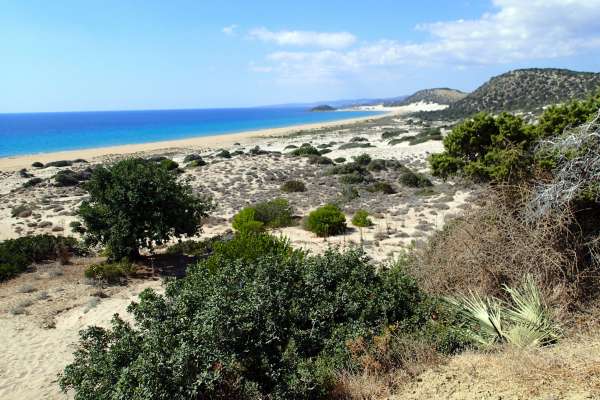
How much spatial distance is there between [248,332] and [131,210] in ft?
29.4

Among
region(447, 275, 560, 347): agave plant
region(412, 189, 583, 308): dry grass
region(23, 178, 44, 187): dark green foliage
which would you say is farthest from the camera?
region(23, 178, 44, 187): dark green foliage

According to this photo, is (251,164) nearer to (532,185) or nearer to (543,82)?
(532,185)

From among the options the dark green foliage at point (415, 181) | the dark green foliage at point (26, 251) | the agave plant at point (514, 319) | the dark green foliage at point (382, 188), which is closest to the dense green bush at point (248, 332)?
the agave plant at point (514, 319)

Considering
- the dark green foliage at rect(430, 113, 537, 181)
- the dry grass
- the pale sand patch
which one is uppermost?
the dark green foliage at rect(430, 113, 537, 181)

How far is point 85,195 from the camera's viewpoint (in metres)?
27.5

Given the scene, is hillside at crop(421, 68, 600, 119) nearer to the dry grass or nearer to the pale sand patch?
the dry grass

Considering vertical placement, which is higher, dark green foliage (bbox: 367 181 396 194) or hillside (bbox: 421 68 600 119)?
hillside (bbox: 421 68 600 119)

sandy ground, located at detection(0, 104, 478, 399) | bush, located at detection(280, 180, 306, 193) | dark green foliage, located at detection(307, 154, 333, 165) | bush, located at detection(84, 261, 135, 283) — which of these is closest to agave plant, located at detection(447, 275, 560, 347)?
sandy ground, located at detection(0, 104, 478, 399)

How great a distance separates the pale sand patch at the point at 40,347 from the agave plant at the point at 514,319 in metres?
6.55

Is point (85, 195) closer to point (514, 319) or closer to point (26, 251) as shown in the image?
point (26, 251)

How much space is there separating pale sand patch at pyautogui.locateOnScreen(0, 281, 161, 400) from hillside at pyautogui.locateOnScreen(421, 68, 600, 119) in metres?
71.1

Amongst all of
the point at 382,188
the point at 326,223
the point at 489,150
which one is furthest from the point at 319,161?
the point at 489,150

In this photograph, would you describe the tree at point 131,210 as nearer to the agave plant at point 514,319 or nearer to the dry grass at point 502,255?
the dry grass at point 502,255

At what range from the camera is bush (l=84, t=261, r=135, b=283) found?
12.3m
